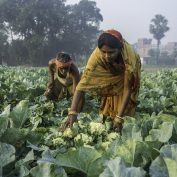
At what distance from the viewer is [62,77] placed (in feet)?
24.6

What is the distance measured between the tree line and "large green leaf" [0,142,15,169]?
49565 millimetres

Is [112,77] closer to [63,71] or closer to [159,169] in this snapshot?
[63,71]

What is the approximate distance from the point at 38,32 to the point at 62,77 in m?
48.3

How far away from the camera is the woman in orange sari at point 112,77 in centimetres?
435

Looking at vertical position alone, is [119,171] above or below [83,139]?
above

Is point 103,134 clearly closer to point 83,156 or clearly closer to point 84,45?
point 83,156

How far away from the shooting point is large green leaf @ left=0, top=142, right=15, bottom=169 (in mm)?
2287

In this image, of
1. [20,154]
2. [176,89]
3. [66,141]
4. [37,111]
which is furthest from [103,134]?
[176,89]

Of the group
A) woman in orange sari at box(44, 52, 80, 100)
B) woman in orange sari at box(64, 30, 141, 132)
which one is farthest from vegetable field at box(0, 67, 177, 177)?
woman in orange sari at box(44, 52, 80, 100)

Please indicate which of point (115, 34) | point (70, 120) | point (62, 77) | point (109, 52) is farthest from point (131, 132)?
point (62, 77)

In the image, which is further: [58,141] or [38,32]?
[38,32]

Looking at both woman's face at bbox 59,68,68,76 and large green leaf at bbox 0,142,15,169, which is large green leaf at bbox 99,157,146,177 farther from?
woman's face at bbox 59,68,68,76

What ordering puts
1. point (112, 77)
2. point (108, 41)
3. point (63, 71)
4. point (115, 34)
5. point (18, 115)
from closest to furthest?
point (18, 115) < point (108, 41) < point (115, 34) < point (112, 77) < point (63, 71)

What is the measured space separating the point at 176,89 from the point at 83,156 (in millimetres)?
6035
